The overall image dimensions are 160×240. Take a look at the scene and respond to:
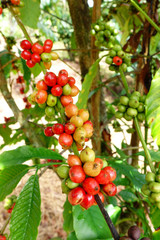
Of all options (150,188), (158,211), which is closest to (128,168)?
(158,211)

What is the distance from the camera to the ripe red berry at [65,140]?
0.41m

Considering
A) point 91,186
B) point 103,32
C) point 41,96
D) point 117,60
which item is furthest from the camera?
point 103,32

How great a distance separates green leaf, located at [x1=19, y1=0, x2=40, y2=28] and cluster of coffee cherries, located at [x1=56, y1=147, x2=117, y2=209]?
3.00ft

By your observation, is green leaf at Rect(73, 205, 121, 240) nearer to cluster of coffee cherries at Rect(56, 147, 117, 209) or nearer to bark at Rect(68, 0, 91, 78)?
cluster of coffee cherries at Rect(56, 147, 117, 209)

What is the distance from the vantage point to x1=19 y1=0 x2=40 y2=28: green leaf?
3.31 feet

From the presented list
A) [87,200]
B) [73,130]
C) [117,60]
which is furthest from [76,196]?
[117,60]

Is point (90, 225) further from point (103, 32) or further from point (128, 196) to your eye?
point (103, 32)

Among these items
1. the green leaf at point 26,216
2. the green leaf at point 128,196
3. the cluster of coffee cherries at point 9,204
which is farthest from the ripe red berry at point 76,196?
the cluster of coffee cherries at point 9,204

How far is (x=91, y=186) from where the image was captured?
14.1 inches

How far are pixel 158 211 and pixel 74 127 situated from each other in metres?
0.44

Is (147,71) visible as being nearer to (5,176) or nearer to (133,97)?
(133,97)

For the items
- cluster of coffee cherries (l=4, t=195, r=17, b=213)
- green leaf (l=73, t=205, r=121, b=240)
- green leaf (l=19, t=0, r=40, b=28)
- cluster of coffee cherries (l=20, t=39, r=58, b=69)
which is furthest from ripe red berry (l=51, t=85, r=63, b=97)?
cluster of coffee cherries (l=4, t=195, r=17, b=213)

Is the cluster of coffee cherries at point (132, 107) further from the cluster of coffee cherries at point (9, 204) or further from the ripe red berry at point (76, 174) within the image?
the cluster of coffee cherries at point (9, 204)

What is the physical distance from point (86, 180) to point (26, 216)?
17 centimetres
